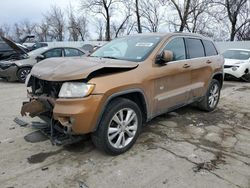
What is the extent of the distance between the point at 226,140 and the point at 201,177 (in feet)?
4.86

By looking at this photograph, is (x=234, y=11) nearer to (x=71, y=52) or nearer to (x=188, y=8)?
(x=188, y=8)

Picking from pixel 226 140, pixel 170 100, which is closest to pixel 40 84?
pixel 170 100

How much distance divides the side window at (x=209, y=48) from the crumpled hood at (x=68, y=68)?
2.57 m

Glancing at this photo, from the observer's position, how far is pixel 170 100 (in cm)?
475

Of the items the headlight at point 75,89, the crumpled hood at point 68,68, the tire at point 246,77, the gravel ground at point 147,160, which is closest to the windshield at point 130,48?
the crumpled hood at point 68,68

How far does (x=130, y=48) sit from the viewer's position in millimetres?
4746

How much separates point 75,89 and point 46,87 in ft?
2.52

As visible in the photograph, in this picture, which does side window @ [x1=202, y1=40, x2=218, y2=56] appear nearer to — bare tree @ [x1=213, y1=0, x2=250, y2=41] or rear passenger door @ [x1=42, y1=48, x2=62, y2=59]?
rear passenger door @ [x1=42, y1=48, x2=62, y2=59]

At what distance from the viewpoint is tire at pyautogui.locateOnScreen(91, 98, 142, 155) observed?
12.0ft

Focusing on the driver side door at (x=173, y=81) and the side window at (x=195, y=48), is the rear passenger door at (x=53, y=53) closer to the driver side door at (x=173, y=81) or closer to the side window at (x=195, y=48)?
the side window at (x=195, y=48)

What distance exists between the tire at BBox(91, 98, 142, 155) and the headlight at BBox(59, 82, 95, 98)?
408 mm

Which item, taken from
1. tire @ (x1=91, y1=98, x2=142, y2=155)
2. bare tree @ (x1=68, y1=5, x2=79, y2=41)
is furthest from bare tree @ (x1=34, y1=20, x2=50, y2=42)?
tire @ (x1=91, y1=98, x2=142, y2=155)

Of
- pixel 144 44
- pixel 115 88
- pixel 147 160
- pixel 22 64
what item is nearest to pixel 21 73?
pixel 22 64

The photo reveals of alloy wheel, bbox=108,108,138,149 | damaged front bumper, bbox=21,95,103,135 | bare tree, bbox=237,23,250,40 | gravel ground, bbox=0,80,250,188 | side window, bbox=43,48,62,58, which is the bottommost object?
gravel ground, bbox=0,80,250,188
